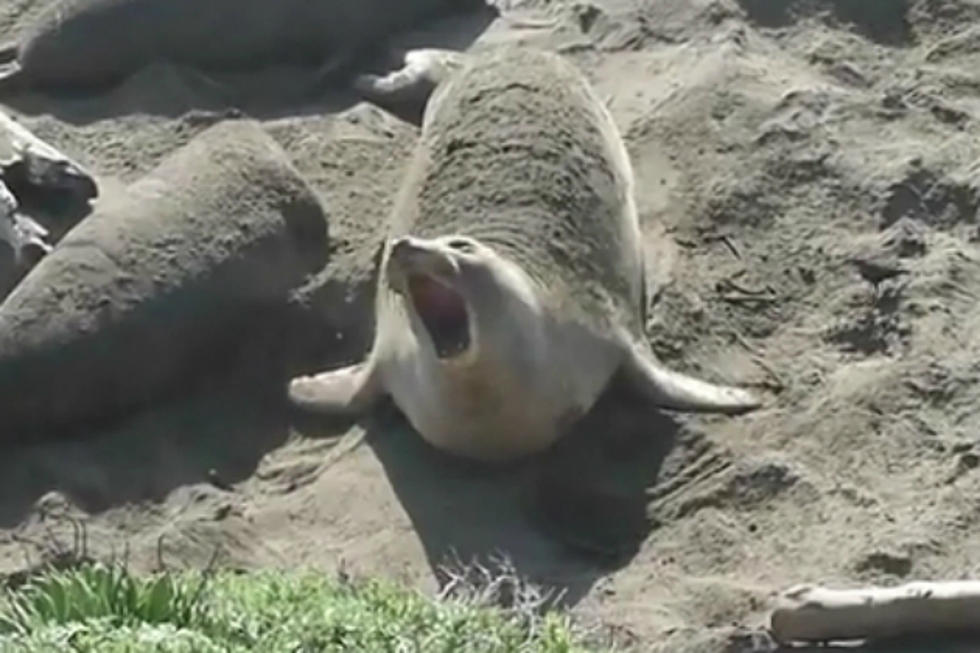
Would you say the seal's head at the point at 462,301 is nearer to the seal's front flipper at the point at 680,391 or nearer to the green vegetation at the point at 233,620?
the seal's front flipper at the point at 680,391

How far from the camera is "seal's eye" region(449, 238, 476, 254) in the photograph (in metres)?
7.76

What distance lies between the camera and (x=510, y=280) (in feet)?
25.6

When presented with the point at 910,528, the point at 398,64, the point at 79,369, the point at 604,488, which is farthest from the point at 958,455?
the point at 398,64

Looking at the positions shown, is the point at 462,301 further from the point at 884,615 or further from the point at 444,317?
the point at 884,615

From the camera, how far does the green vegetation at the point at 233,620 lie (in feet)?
17.6

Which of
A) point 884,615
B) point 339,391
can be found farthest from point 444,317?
point 884,615

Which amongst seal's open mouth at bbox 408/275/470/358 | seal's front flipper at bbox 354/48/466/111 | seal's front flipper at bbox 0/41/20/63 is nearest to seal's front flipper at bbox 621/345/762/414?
seal's open mouth at bbox 408/275/470/358

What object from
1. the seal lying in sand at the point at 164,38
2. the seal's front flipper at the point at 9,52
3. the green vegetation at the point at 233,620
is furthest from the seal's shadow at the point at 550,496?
the seal's front flipper at the point at 9,52

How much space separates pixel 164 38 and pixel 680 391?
3.12m

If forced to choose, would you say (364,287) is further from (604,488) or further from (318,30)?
(318,30)

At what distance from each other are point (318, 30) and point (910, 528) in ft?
13.0

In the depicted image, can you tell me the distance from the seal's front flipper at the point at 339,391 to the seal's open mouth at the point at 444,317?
1.83 ft

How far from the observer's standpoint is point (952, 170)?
350 inches

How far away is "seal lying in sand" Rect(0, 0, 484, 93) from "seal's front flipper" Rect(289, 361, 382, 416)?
87.1 inches
